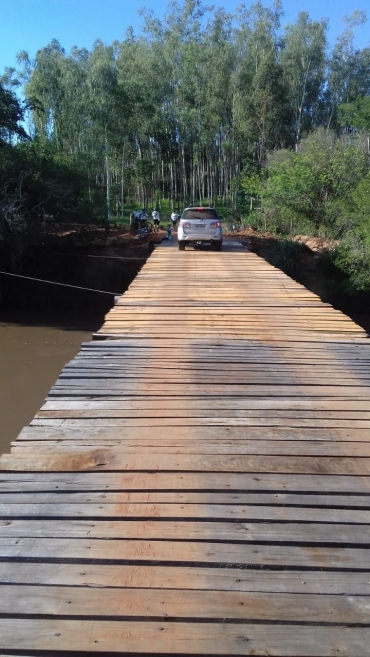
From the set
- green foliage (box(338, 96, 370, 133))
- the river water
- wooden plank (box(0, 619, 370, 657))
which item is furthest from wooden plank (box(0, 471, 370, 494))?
green foliage (box(338, 96, 370, 133))

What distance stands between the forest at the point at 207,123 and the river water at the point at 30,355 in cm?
404

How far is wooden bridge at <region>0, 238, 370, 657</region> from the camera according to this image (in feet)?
7.22

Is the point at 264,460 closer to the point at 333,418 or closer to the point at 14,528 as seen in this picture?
the point at 333,418

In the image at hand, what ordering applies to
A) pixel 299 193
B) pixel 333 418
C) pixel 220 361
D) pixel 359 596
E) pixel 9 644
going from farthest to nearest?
1. pixel 299 193
2. pixel 220 361
3. pixel 333 418
4. pixel 359 596
5. pixel 9 644

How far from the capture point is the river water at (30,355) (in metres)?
11.7

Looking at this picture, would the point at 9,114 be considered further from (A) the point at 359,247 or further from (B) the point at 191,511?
(B) the point at 191,511

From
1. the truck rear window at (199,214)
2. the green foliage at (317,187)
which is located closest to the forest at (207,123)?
the green foliage at (317,187)

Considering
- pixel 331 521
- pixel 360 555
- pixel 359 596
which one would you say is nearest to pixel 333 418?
pixel 331 521

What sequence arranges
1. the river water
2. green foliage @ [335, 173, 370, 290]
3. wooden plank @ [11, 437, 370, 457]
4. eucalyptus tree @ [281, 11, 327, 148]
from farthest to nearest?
eucalyptus tree @ [281, 11, 327, 148] → green foliage @ [335, 173, 370, 290] → the river water → wooden plank @ [11, 437, 370, 457]

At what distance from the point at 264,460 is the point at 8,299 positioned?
21917mm

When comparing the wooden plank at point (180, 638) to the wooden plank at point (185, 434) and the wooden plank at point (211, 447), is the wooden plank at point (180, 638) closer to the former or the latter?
the wooden plank at point (211, 447)

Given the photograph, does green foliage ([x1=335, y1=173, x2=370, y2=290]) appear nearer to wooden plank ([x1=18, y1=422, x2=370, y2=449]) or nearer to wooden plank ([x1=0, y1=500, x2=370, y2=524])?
wooden plank ([x1=18, y1=422, x2=370, y2=449])

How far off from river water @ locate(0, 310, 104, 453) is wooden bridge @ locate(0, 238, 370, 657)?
6163 millimetres

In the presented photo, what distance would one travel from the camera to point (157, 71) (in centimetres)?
4106
